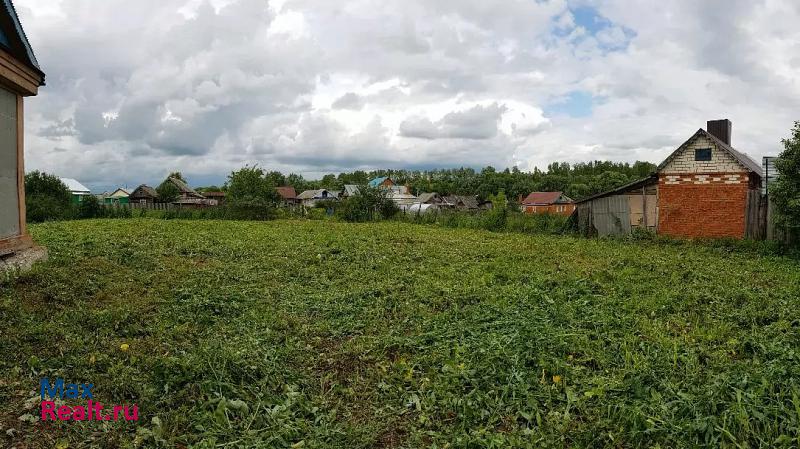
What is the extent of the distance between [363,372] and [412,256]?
536 cm

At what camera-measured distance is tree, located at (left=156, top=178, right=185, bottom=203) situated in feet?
136

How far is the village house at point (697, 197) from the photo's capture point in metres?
12.9

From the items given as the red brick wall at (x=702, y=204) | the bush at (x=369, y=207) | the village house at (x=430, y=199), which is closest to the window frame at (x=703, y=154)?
the red brick wall at (x=702, y=204)

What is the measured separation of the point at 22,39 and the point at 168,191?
40.9 metres

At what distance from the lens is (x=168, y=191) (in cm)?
4275

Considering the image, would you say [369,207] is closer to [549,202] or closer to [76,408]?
[76,408]

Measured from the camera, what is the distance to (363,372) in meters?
3.98

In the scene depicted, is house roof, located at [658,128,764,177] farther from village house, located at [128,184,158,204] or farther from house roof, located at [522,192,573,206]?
village house, located at [128,184,158,204]

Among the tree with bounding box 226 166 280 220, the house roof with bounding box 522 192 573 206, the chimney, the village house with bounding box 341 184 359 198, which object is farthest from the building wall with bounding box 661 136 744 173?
the house roof with bounding box 522 192 573 206

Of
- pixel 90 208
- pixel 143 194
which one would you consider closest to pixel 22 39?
pixel 90 208

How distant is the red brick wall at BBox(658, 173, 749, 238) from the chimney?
2808 millimetres

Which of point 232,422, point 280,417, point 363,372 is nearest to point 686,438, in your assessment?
point 363,372

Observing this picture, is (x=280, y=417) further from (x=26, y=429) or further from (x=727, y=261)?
(x=727, y=261)

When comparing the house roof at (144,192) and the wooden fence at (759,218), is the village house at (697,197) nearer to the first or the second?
the wooden fence at (759,218)
